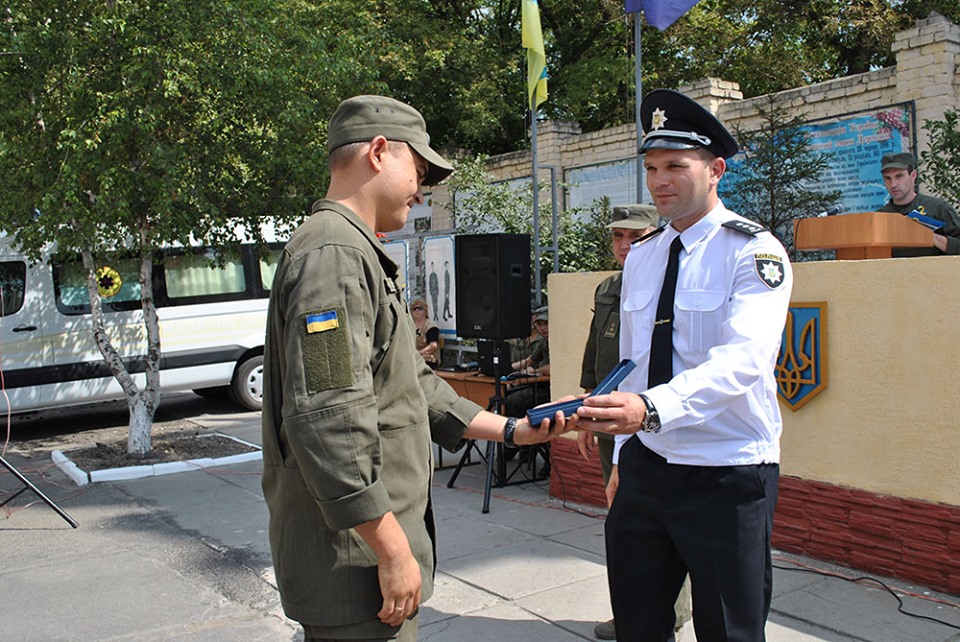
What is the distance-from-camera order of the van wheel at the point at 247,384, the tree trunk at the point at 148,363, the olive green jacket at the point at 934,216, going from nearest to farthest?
the olive green jacket at the point at 934,216 < the tree trunk at the point at 148,363 < the van wheel at the point at 247,384

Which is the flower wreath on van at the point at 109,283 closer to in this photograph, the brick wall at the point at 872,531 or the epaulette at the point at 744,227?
the brick wall at the point at 872,531

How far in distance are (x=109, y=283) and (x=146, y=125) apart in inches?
155

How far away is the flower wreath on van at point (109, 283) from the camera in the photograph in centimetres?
1045

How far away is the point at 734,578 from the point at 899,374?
7.75 ft

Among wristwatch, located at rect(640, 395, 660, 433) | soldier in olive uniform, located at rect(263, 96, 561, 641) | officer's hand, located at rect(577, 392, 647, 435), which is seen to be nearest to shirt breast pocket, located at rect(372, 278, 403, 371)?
soldier in olive uniform, located at rect(263, 96, 561, 641)

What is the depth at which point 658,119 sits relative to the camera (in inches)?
108

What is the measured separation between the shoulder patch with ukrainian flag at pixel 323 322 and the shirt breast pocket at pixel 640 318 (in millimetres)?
1174

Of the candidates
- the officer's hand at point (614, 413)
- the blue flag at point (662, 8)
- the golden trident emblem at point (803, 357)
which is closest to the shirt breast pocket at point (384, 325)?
the officer's hand at point (614, 413)

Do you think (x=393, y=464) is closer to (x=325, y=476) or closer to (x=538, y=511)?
(x=325, y=476)

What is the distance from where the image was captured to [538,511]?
20.2 feet

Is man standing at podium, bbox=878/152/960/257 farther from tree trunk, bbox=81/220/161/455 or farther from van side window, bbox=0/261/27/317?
van side window, bbox=0/261/27/317

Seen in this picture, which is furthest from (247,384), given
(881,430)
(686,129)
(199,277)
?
(686,129)

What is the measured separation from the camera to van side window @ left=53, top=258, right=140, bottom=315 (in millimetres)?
10211

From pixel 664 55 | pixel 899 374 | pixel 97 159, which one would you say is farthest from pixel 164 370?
pixel 664 55
